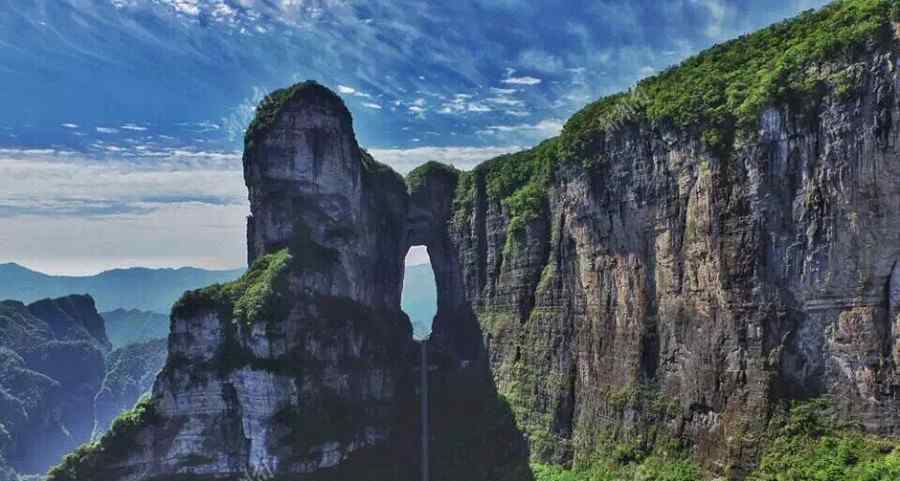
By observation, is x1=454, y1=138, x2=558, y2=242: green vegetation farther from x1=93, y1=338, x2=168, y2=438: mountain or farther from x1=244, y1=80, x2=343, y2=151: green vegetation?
x1=93, y1=338, x2=168, y2=438: mountain

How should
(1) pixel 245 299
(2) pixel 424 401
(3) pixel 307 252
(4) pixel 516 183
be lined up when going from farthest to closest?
(2) pixel 424 401
(4) pixel 516 183
(3) pixel 307 252
(1) pixel 245 299

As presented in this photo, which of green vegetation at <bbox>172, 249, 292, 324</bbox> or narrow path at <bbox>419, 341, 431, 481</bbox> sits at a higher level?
green vegetation at <bbox>172, 249, 292, 324</bbox>

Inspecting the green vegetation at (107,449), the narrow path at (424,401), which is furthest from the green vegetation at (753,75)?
the green vegetation at (107,449)

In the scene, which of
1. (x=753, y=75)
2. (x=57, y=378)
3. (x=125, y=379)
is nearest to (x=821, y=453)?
(x=753, y=75)

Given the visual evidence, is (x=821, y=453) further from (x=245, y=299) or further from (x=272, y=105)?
(x=272, y=105)

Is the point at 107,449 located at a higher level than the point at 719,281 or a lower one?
lower

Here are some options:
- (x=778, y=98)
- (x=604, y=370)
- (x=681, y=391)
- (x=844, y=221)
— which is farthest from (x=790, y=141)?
(x=604, y=370)

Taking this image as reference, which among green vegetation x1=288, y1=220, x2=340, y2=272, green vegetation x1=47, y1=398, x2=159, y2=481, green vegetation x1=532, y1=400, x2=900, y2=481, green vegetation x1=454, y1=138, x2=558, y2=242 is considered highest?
green vegetation x1=454, y1=138, x2=558, y2=242

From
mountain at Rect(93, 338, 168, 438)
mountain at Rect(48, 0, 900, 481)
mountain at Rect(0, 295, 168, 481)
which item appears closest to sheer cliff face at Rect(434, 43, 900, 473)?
mountain at Rect(48, 0, 900, 481)
